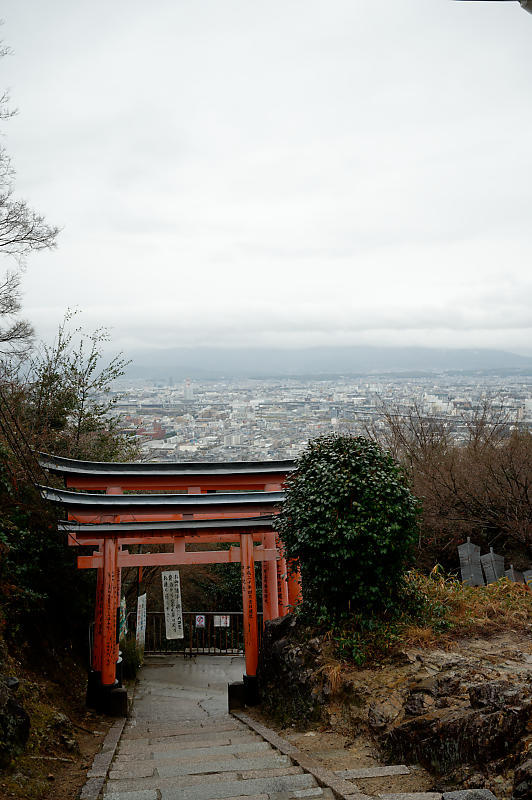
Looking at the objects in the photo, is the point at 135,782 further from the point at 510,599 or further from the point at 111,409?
the point at 111,409

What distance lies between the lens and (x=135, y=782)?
16.9 ft

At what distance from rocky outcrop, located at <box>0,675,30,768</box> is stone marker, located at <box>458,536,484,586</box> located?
7769 mm

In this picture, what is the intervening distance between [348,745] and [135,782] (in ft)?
7.27

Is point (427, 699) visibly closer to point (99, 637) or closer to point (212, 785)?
point (212, 785)

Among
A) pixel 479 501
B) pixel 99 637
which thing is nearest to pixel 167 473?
pixel 99 637

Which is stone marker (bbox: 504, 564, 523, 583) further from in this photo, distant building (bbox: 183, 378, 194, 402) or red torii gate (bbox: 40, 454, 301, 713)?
distant building (bbox: 183, 378, 194, 402)

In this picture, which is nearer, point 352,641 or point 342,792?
point 342,792

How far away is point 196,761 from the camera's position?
5734mm

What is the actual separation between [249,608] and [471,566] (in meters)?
4.29

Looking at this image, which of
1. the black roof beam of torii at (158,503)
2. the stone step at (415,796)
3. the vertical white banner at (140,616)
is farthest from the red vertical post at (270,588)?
the stone step at (415,796)

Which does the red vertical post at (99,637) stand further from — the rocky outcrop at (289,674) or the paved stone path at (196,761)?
the rocky outcrop at (289,674)

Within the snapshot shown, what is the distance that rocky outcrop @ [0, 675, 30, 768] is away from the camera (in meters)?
5.43

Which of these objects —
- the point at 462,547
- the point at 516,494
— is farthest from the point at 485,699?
the point at 516,494

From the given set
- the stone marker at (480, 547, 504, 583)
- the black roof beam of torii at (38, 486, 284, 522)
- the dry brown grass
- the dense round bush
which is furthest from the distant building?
the dense round bush
